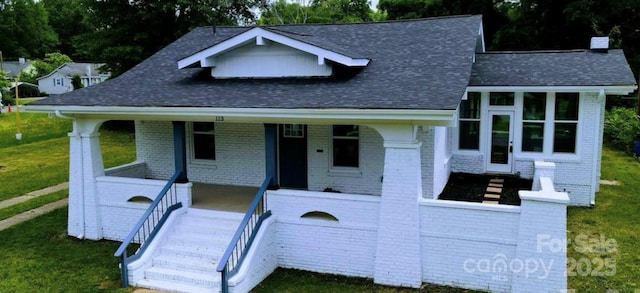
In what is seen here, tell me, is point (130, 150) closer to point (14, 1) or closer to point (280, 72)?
point (280, 72)

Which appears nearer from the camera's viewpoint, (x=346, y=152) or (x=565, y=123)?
(x=346, y=152)

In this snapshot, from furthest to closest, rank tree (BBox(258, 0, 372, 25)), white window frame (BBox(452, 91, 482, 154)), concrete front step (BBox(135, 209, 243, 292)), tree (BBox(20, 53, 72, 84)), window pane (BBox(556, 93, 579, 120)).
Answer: tree (BBox(20, 53, 72, 84))
tree (BBox(258, 0, 372, 25))
white window frame (BBox(452, 91, 482, 154))
window pane (BBox(556, 93, 579, 120))
concrete front step (BBox(135, 209, 243, 292))

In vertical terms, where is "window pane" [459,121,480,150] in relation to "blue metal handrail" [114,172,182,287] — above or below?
above

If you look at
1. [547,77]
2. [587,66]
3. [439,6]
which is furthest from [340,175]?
[439,6]

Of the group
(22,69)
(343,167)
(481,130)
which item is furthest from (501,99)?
(22,69)

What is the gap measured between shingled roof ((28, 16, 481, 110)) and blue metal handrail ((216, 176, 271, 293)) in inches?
70.6

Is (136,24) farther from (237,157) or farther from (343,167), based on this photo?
(343,167)

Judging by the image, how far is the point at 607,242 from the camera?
9664 mm

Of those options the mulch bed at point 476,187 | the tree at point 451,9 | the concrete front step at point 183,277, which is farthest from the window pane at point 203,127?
the tree at point 451,9

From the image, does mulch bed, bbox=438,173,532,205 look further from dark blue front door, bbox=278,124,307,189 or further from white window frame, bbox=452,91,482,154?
dark blue front door, bbox=278,124,307,189

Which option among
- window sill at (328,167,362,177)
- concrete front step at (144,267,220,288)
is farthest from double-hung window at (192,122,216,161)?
concrete front step at (144,267,220,288)

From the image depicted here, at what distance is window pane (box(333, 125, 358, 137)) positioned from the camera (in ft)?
34.8

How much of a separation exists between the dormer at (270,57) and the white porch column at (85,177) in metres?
2.46

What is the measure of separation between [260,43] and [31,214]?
298 inches
